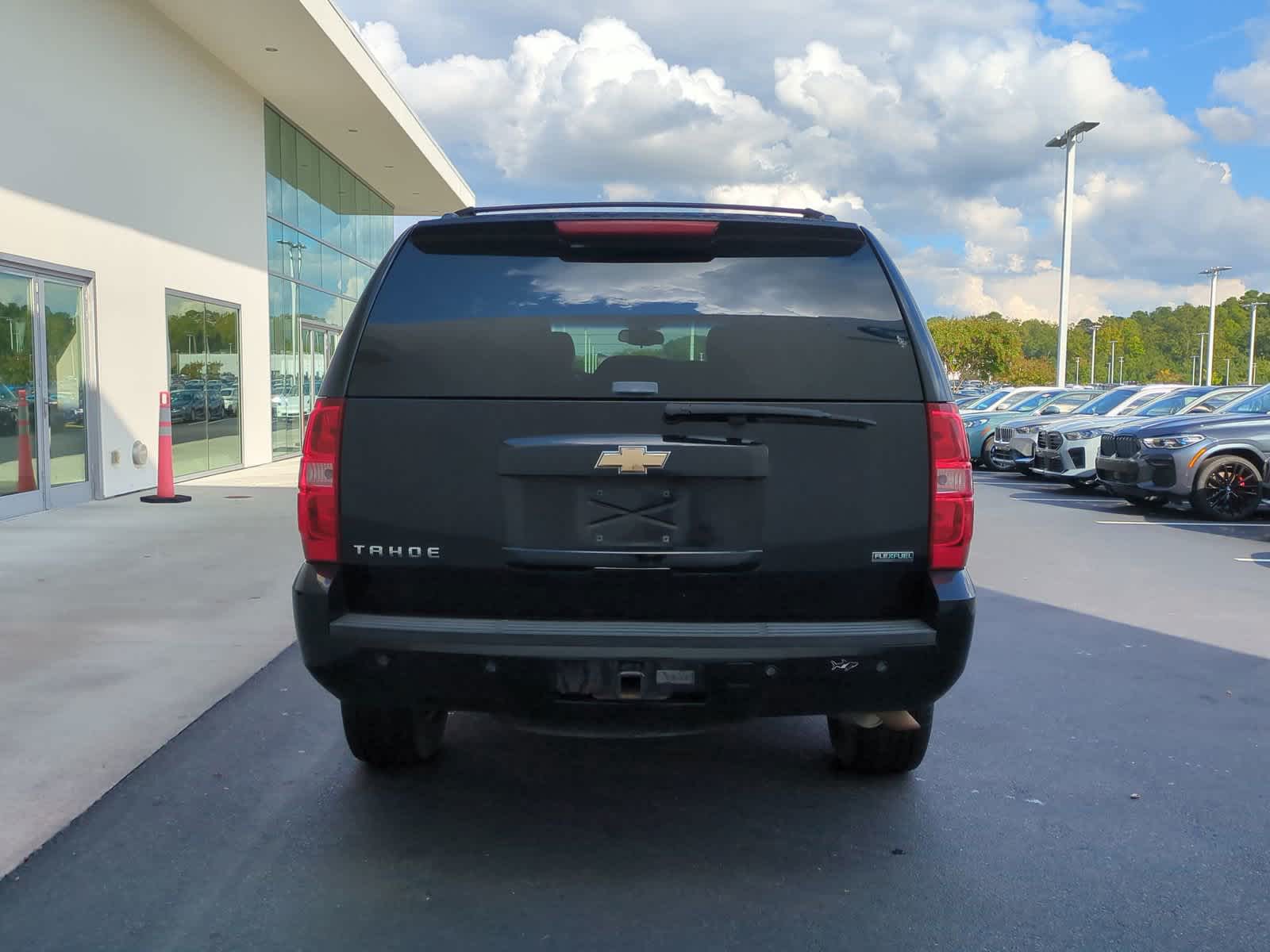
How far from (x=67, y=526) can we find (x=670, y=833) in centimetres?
937

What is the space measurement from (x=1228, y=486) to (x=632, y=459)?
1139cm

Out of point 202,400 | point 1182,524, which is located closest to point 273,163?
point 202,400

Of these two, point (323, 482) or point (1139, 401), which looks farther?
point (1139, 401)

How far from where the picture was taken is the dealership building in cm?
1191

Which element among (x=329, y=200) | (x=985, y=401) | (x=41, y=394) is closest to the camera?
(x=41, y=394)

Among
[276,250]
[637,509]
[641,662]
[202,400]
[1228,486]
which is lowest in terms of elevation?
[1228,486]

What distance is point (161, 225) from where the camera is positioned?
15.0 meters

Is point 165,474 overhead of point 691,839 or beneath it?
overhead

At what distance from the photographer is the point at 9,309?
38.0ft

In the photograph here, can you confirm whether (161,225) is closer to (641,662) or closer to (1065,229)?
(641,662)

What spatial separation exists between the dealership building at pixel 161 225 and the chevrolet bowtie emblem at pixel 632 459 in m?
10.3

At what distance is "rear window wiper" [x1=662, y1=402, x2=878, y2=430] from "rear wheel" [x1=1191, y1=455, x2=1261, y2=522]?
1069 cm

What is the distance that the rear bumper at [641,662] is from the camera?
10.5ft

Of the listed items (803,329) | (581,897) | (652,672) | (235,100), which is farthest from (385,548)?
(235,100)
